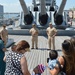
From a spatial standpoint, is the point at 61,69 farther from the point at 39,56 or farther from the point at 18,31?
the point at 18,31

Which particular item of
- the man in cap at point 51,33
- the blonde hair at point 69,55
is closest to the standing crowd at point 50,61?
the blonde hair at point 69,55

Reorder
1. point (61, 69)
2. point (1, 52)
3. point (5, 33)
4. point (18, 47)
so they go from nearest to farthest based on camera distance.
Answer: point (61, 69), point (18, 47), point (1, 52), point (5, 33)

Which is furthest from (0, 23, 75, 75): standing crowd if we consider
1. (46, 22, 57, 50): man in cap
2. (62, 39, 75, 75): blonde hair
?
(46, 22, 57, 50): man in cap

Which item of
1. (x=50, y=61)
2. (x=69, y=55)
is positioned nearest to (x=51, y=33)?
(x=50, y=61)

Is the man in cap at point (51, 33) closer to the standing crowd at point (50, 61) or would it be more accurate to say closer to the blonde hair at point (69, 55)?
the standing crowd at point (50, 61)

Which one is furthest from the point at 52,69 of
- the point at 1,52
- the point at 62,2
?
the point at 62,2

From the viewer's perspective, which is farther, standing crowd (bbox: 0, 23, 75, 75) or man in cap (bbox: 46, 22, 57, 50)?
man in cap (bbox: 46, 22, 57, 50)

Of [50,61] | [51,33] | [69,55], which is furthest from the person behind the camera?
[51,33]

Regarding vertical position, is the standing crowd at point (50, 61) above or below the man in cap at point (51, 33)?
below

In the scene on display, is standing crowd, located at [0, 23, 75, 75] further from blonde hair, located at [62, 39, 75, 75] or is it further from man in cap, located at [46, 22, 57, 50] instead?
Answer: man in cap, located at [46, 22, 57, 50]

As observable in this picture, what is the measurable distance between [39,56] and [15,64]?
5288 millimetres

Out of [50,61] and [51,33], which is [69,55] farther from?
[51,33]

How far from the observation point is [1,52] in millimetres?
4719

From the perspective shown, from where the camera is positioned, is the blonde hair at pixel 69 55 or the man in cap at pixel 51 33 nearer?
the blonde hair at pixel 69 55
